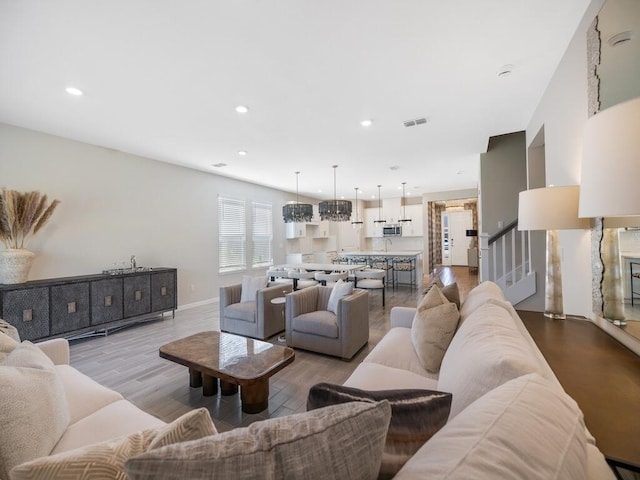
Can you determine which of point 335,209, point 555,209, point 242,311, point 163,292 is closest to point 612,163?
point 555,209

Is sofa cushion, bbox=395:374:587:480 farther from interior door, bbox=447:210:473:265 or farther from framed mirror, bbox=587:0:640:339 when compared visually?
interior door, bbox=447:210:473:265

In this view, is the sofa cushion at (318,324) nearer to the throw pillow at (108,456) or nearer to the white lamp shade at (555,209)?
the white lamp shade at (555,209)

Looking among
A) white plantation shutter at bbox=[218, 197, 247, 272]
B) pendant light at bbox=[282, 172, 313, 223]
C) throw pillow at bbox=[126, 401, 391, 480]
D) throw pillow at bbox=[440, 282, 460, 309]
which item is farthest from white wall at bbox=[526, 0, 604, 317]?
white plantation shutter at bbox=[218, 197, 247, 272]

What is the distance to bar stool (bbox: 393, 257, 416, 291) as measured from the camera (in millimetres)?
6891

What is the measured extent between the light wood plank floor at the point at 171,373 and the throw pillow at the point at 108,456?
1.42 meters

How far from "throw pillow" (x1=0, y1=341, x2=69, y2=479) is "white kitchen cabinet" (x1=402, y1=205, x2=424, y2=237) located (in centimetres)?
984

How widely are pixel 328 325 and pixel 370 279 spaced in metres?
2.90

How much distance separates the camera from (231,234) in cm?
649

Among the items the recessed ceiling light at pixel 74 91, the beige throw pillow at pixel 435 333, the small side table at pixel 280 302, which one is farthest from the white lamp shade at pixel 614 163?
the recessed ceiling light at pixel 74 91

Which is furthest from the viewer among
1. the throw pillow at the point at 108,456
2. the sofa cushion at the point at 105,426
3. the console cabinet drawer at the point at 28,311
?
the console cabinet drawer at the point at 28,311

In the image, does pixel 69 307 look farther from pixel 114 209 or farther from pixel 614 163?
pixel 614 163

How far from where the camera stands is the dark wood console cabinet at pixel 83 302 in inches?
123

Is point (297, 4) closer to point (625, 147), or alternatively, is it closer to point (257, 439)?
point (625, 147)

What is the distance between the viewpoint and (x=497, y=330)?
120cm
